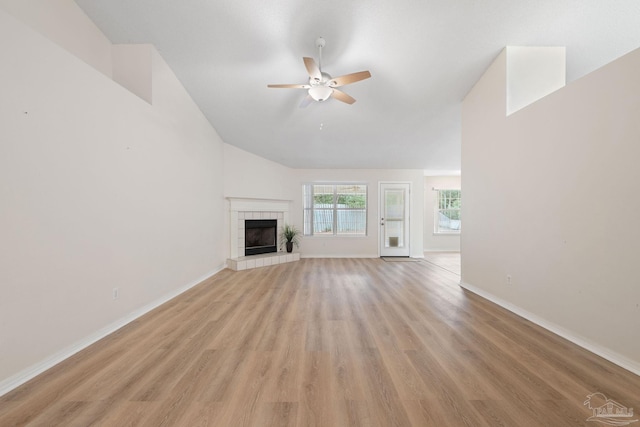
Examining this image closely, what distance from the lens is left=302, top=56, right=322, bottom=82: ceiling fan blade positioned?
7.62 feet

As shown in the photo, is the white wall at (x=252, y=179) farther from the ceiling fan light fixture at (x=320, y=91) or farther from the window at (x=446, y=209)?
the window at (x=446, y=209)

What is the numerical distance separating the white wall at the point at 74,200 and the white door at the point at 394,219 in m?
5.09

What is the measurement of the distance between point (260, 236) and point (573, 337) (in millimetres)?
5292

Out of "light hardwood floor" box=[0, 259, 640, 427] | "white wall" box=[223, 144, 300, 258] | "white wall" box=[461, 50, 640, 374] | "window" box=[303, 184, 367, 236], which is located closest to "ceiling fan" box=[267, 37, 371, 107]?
"white wall" box=[461, 50, 640, 374]

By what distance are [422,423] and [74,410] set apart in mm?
1994

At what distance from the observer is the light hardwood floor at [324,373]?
1320 millimetres

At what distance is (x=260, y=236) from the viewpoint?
5.77m

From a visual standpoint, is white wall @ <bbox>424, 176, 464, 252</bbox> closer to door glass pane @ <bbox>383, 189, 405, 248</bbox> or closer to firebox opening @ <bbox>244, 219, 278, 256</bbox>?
door glass pane @ <bbox>383, 189, 405, 248</bbox>

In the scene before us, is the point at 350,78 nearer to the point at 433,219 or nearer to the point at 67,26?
the point at 67,26

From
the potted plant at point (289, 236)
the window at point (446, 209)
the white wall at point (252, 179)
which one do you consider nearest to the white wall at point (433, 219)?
the window at point (446, 209)

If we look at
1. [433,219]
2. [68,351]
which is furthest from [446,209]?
[68,351]

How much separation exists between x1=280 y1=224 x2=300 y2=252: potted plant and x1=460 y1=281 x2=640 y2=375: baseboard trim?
4193 millimetres

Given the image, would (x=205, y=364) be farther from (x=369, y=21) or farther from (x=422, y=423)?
(x=369, y=21)

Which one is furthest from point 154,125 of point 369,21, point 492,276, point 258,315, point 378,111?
point 492,276
